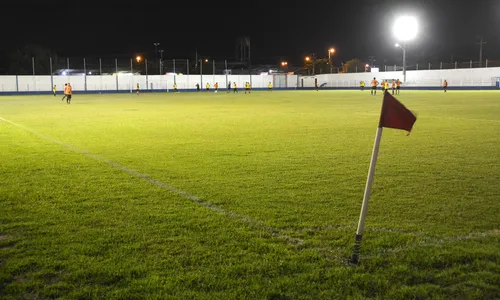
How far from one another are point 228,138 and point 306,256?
8723mm

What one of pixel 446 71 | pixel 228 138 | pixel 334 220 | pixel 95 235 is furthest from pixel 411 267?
pixel 446 71

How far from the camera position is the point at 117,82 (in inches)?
2630

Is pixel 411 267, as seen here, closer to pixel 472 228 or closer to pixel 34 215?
pixel 472 228

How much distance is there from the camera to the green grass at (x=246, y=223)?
3.78 metres

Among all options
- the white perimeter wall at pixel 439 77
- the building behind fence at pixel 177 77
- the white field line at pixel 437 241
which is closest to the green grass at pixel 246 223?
the white field line at pixel 437 241

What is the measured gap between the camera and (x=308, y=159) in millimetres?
9359

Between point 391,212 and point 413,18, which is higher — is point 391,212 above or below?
below

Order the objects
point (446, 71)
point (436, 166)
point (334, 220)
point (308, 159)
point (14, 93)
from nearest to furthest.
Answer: point (334, 220) → point (436, 166) → point (308, 159) → point (14, 93) → point (446, 71)

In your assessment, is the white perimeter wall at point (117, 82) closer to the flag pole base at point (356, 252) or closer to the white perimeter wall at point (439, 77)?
the white perimeter wall at point (439, 77)

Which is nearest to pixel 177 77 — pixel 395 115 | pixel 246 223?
pixel 246 223

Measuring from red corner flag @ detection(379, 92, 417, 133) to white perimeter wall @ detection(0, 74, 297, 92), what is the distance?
205 feet

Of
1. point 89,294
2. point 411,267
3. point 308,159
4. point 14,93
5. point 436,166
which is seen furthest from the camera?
point 14,93

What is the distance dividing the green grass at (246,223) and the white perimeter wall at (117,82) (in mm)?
54662

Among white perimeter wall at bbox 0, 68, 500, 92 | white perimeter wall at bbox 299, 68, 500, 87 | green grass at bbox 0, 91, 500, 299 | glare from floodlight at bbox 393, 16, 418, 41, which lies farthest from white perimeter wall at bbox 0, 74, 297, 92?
green grass at bbox 0, 91, 500, 299
